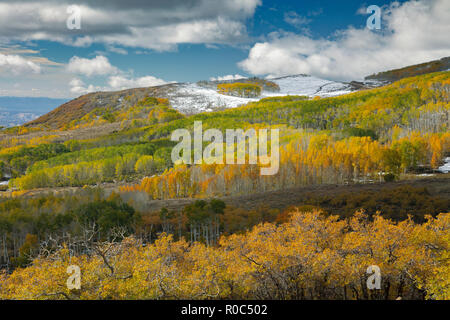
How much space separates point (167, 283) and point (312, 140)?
153251 millimetres

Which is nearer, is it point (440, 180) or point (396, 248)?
point (396, 248)

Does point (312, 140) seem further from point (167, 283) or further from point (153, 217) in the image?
point (167, 283)

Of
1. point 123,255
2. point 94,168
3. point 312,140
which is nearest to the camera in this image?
point 123,255

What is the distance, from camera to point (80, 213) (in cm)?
8631

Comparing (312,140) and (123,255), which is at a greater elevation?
(312,140)

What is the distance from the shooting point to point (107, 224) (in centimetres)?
7906

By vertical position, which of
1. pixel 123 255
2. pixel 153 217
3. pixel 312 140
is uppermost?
pixel 312 140

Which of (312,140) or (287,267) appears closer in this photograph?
(287,267)
